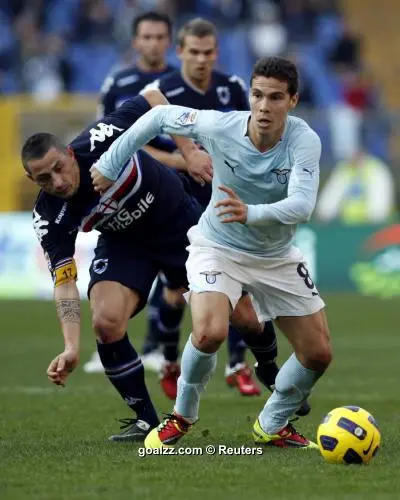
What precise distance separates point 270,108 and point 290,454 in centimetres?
189

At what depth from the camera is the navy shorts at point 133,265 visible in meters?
7.88

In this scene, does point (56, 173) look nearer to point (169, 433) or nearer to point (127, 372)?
point (127, 372)

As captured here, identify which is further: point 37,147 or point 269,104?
point 37,147

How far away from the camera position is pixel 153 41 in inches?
440

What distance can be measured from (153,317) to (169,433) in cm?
418

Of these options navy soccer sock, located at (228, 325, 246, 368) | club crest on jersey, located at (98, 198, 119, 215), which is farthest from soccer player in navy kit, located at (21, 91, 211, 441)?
navy soccer sock, located at (228, 325, 246, 368)

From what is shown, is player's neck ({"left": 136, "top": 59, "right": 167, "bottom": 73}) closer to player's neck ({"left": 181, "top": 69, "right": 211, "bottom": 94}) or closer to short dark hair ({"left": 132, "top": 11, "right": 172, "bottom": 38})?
short dark hair ({"left": 132, "top": 11, "right": 172, "bottom": 38})

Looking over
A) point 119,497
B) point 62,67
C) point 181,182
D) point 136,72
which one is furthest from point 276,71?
point 62,67

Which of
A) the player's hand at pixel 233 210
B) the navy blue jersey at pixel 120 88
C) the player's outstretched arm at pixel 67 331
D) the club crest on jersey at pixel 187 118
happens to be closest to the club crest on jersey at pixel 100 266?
the player's outstretched arm at pixel 67 331

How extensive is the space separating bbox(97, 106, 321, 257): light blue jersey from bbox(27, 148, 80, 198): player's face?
10.5 inches

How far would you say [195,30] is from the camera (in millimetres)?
9938

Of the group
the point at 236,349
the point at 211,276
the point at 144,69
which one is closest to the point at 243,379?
the point at 236,349

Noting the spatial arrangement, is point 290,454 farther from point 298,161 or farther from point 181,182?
point 181,182

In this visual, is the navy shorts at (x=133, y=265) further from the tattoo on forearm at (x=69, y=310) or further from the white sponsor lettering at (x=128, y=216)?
the tattoo on forearm at (x=69, y=310)
